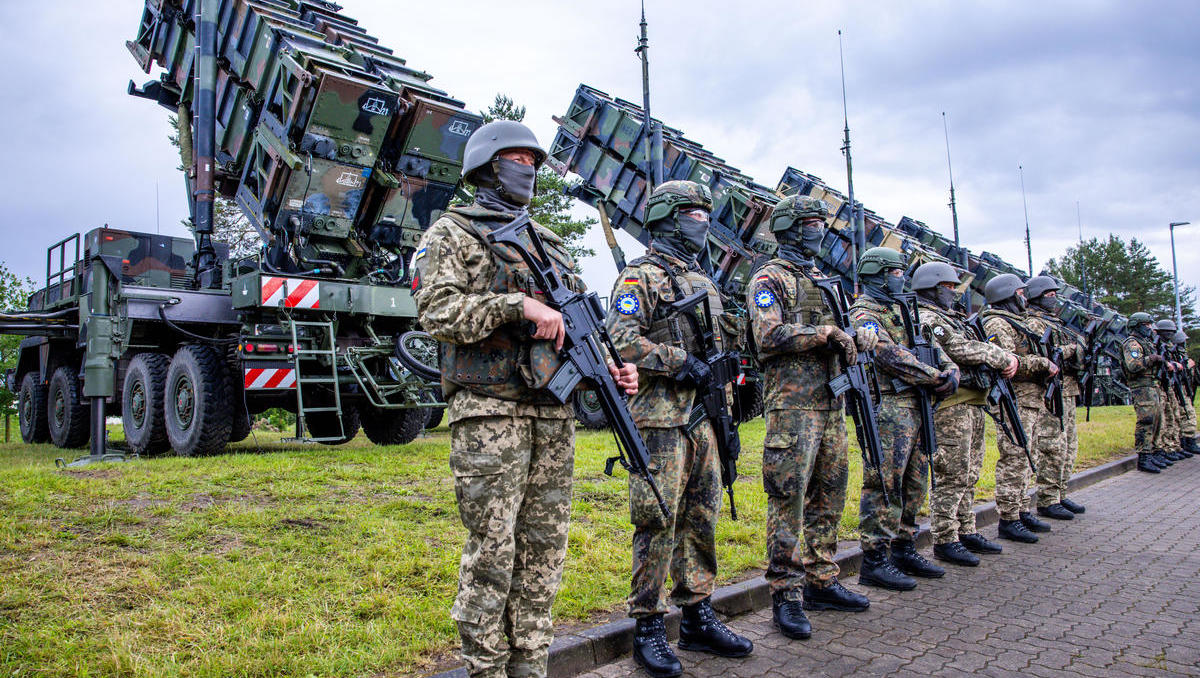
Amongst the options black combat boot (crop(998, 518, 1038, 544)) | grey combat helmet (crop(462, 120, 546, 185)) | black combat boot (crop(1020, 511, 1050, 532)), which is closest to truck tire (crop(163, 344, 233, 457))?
grey combat helmet (crop(462, 120, 546, 185))

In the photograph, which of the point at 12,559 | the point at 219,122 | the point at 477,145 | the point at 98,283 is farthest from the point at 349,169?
the point at 477,145

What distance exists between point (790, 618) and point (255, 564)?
8.75 feet

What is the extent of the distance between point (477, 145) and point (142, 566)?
274 cm

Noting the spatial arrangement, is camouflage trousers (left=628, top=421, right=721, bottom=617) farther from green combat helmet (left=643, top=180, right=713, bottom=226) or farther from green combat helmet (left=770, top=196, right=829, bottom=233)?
green combat helmet (left=770, top=196, right=829, bottom=233)

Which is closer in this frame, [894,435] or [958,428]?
[894,435]

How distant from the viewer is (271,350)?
7.75 meters

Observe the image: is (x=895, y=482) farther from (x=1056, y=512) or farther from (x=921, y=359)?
(x=1056, y=512)

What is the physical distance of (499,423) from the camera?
2.67 m

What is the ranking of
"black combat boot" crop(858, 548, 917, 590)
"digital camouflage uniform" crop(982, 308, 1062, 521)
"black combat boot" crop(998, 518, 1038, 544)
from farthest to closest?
"digital camouflage uniform" crop(982, 308, 1062, 521) < "black combat boot" crop(998, 518, 1038, 544) < "black combat boot" crop(858, 548, 917, 590)

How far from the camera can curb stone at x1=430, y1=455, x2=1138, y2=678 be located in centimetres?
324

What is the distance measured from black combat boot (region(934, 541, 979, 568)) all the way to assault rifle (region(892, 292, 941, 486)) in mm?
433

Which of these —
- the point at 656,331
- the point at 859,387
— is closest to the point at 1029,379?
the point at 859,387

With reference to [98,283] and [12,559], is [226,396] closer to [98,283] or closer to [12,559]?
[98,283]

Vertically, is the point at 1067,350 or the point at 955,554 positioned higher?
the point at 1067,350
